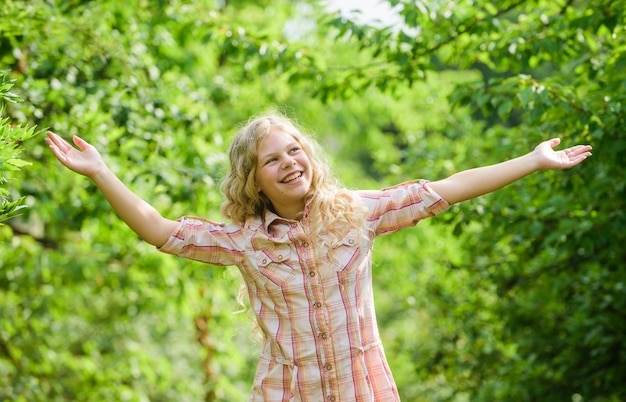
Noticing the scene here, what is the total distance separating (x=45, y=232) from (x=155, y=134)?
354 centimetres

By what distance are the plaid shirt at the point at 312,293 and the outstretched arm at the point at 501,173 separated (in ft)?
0.15

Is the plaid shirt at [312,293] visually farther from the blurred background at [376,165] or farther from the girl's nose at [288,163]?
the blurred background at [376,165]

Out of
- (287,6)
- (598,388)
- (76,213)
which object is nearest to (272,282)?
(76,213)

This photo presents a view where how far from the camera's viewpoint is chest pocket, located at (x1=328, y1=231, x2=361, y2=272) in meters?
2.29

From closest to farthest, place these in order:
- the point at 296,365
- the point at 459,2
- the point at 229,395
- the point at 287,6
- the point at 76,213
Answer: the point at 296,365 < the point at 459,2 < the point at 76,213 < the point at 229,395 < the point at 287,6

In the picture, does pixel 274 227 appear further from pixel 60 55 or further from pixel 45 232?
pixel 45 232

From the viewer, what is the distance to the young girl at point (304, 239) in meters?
2.25

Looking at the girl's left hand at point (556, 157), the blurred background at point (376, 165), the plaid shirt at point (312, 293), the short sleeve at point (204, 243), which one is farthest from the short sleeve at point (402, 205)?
the blurred background at point (376, 165)

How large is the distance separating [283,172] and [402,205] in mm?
360

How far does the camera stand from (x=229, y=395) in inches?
314

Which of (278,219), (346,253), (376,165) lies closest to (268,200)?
(278,219)

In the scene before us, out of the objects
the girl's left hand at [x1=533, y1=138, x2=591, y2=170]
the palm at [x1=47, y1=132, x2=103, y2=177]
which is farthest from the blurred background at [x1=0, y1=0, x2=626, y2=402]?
the girl's left hand at [x1=533, y1=138, x2=591, y2=170]

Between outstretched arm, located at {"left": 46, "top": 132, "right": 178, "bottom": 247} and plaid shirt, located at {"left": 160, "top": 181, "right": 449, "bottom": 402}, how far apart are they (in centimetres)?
9

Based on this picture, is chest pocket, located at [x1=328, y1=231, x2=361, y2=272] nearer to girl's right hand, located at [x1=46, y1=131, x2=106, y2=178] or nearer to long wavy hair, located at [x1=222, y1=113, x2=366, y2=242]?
long wavy hair, located at [x1=222, y1=113, x2=366, y2=242]
